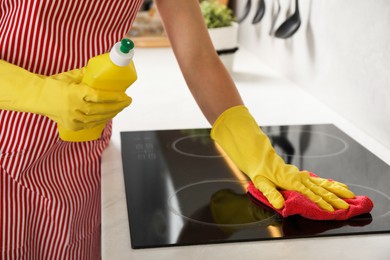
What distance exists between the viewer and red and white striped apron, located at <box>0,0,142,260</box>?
1.11m

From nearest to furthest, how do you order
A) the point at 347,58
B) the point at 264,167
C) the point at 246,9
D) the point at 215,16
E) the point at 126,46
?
the point at 126,46
the point at 264,167
the point at 347,58
the point at 215,16
the point at 246,9

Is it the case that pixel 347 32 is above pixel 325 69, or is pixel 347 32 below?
above

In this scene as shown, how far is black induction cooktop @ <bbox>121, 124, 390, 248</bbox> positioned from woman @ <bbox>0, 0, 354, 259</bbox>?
50 millimetres

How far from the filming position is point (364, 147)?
1.37 m

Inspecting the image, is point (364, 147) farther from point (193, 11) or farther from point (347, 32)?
point (193, 11)

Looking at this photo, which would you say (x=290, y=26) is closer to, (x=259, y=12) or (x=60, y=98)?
(x=259, y=12)

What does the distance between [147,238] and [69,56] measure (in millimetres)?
385

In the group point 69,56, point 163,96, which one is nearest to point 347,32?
point 163,96

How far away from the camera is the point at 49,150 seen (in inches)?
45.8

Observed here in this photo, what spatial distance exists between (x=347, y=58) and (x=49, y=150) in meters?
0.75

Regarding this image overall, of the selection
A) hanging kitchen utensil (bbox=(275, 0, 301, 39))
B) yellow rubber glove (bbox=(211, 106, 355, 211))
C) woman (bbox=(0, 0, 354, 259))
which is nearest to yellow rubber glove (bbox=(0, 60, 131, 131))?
woman (bbox=(0, 0, 354, 259))

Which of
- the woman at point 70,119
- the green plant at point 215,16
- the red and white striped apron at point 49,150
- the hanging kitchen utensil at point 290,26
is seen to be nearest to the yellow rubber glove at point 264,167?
the woman at point 70,119

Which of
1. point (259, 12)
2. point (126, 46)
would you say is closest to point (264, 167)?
point (126, 46)

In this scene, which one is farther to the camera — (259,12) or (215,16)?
(259,12)
